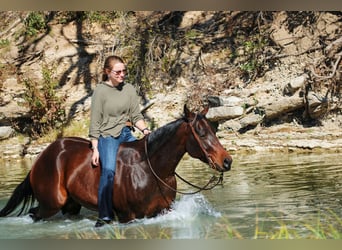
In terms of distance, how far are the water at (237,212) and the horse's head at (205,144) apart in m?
0.38

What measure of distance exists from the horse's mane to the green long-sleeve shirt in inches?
8.4

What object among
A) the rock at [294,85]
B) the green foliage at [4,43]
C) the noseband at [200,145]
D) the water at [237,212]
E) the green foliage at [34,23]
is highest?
the green foliage at [34,23]

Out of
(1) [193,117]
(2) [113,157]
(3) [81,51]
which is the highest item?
(3) [81,51]

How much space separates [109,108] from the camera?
3.57 meters

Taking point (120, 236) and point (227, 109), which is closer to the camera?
point (120, 236)

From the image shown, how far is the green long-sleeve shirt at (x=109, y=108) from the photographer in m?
3.55

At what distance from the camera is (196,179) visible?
211 inches

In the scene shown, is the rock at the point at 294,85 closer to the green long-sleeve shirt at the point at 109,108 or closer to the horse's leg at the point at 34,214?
the green long-sleeve shirt at the point at 109,108

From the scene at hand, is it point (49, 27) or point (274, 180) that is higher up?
point (49, 27)

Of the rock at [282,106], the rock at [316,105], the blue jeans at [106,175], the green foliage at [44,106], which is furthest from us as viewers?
the green foliage at [44,106]

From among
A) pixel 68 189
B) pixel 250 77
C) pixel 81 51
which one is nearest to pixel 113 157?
pixel 68 189

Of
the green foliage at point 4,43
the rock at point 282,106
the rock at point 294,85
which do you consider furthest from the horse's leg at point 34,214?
the green foliage at point 4,43
